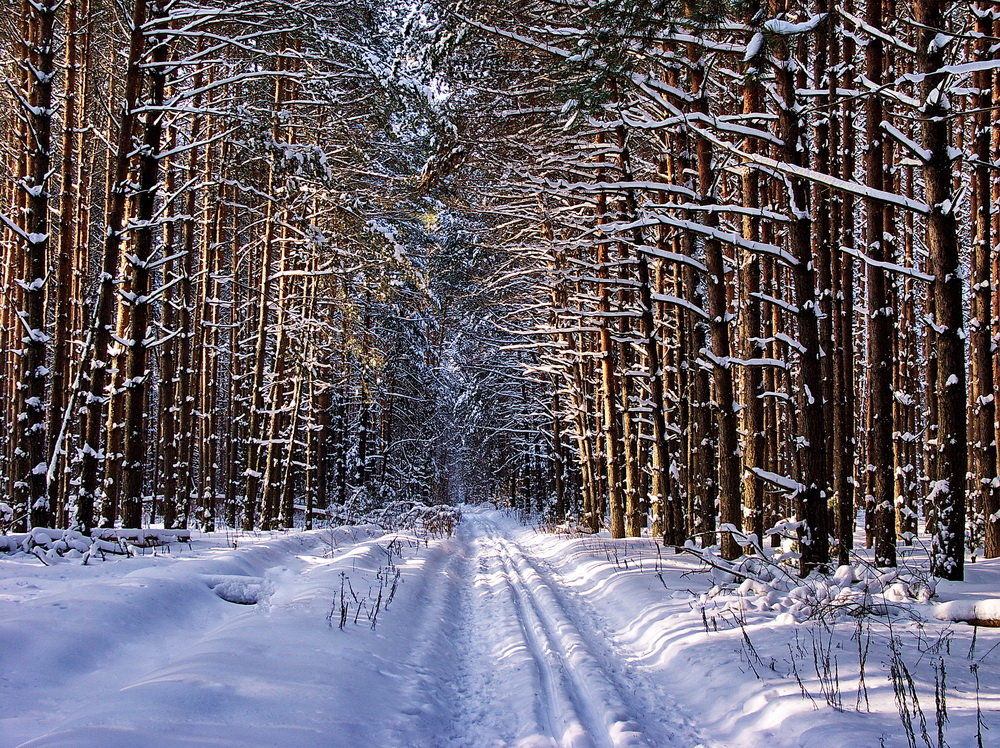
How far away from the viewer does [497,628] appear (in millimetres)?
7281

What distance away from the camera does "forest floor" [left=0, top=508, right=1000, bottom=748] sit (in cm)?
389

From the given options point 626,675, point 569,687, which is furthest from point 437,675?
point 626,675

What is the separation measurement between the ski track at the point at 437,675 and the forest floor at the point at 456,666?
2cm

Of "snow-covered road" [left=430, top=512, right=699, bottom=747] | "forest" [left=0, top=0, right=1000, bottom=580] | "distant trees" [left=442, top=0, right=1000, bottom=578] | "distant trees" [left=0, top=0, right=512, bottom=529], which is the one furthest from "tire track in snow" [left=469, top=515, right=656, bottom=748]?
"distant trees" [left=0, top=0, right=512, bottom=529]

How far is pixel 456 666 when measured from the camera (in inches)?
234

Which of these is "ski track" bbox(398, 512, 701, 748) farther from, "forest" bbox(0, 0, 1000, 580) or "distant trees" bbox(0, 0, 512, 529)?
"distant trees" bbox(0, 0, 512, 529)

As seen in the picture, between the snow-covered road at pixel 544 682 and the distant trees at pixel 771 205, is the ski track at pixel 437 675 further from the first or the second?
the distant trees at pixel 771 205

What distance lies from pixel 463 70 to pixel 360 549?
9.49 m

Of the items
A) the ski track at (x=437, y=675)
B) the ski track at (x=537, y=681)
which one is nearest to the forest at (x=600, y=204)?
the ski track at (x=537, y=681)

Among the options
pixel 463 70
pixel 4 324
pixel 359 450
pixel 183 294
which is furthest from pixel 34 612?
pixel 359 450

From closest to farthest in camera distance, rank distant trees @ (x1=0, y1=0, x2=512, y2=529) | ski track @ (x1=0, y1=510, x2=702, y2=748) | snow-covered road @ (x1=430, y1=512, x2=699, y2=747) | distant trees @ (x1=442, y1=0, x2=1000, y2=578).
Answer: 1. ski track @ (x1=0, y1=510, x2=702, y2=748)
2. snow-covered road @ (x1=430, y1=512, x2=699, y2=747)
3. distant trees @ (x1=442, y1=0, x2=1000, y2=578)
4. distant trees @ (x1=0, y1=0, x2=512, y2=529)

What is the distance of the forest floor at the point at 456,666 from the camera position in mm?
3889

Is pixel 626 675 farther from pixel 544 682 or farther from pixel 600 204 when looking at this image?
pixel 600 204

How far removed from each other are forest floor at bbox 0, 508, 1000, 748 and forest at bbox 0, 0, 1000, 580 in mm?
2183
